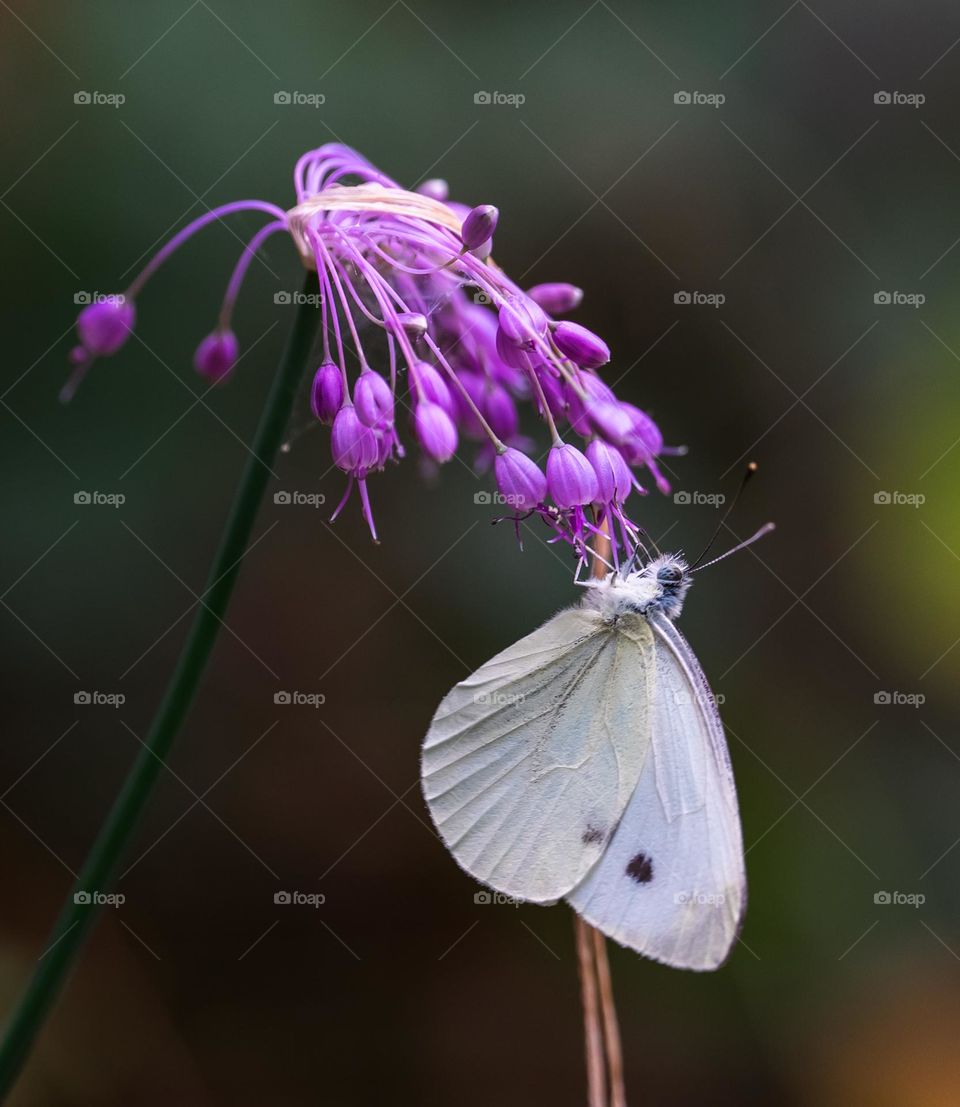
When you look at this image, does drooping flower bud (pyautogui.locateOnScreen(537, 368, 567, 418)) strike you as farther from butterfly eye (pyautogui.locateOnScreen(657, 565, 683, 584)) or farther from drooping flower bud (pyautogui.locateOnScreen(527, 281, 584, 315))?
butterfly eye (pyautogui.locateOnScreen(657, 565, 683, 584))

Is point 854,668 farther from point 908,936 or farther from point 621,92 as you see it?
point 621,92

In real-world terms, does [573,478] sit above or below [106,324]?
above

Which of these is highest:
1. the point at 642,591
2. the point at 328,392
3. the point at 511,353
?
the point at 511,353

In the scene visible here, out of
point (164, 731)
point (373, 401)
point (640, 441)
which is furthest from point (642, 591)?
point (164, 731)

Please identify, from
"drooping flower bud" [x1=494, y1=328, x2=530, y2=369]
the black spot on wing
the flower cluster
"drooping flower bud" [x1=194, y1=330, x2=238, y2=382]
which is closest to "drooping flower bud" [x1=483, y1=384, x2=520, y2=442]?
the flower cluster

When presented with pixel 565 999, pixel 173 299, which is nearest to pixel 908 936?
pixel 565 999

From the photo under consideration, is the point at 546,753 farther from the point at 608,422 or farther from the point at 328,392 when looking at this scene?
the point at 328,392
